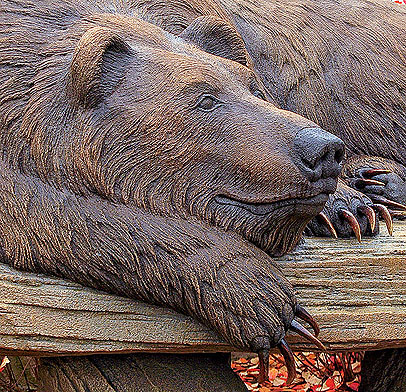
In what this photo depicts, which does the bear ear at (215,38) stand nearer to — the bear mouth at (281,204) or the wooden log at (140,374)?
the bear mouth at (281,204)

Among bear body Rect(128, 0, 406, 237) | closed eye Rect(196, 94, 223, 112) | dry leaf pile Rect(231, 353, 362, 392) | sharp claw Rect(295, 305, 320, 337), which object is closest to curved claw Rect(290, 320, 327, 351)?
sharp claw Rect(295, 305, 320, 337)

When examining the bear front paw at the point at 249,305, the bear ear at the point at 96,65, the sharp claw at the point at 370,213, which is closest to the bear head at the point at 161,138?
the bear ear at the point at 96,65

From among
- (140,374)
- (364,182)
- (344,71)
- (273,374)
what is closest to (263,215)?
(140,374)

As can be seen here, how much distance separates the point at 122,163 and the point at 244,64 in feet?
1.61

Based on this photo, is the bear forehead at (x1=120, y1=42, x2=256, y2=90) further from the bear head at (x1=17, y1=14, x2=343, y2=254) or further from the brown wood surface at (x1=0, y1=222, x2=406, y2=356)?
the brown wood surface at (x1=0, y1=222, x2=406, y2=356)

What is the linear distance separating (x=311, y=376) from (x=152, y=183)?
2590 mm

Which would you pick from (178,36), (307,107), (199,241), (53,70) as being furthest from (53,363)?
(307,107)

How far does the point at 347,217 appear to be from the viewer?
1.82m

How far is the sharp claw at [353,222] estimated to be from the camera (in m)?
1.80

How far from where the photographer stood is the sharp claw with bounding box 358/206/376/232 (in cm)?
183

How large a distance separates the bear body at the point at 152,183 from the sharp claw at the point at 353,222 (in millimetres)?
284

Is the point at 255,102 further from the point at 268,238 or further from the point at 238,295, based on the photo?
the point at 238,295

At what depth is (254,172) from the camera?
1.48m

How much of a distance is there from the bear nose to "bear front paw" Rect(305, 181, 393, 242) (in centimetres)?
38
